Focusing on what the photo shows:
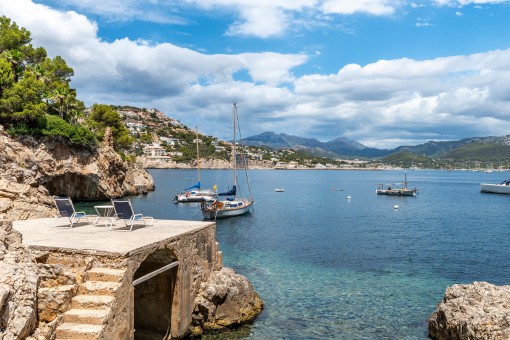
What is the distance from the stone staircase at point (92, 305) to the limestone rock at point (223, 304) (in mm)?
4255

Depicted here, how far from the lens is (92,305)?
780 cm

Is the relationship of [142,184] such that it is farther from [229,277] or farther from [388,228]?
[229,277]

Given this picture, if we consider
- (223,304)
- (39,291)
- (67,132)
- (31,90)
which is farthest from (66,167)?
(39,291)

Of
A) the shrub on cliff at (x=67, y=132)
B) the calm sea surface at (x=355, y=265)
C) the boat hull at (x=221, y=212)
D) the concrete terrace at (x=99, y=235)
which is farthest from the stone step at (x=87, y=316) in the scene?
the shrub on cliff at (x=67, y=132)

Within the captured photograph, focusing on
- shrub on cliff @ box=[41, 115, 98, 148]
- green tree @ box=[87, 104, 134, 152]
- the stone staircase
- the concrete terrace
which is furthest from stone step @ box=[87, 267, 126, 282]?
green tree @ box=[87, 104, 134, 152]

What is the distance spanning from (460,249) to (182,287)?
24.0 metres

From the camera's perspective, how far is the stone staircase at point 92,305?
738cm

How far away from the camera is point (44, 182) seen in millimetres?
43656

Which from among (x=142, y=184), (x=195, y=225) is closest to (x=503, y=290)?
(x=195, y=225)

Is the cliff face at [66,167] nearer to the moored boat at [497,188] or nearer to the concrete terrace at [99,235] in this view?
the concrete terrace at [99,235]

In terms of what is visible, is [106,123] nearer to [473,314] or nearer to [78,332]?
[78,332]

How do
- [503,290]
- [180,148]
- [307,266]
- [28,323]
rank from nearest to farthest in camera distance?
Answer: [28,323] < [503,290] < [307,266] < [180,148]

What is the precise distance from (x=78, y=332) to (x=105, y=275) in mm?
1196

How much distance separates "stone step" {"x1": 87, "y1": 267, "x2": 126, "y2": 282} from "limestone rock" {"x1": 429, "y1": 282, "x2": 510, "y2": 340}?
9.18 metres
